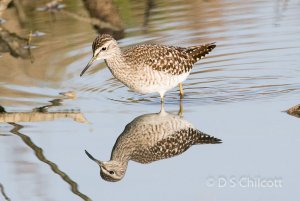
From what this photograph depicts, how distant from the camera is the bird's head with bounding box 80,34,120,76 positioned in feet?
38.5

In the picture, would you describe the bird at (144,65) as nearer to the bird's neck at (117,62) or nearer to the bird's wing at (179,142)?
the bird's neck at (117,62)

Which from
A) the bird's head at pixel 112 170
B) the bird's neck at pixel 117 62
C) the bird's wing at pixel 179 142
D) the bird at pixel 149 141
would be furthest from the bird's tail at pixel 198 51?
the bird's head at pixel 112 170

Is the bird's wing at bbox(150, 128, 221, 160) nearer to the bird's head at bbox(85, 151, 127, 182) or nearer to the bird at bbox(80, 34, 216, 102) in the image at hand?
the bird's head at bbox(85, 151, 127, 182)

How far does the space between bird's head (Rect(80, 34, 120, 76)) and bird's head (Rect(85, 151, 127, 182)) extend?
257cm

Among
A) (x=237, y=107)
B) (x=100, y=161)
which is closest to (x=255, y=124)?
(x=237, y=107)

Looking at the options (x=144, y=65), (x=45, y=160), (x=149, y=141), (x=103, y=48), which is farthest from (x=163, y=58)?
(x=45, y=160)

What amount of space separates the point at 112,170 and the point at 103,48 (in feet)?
9.78

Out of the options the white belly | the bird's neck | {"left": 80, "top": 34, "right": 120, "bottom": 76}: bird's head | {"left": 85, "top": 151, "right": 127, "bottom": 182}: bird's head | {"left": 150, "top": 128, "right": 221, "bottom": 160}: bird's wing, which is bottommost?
{"left": 85, "top": 151, "right": 127, "bottom": 182}: bird's head

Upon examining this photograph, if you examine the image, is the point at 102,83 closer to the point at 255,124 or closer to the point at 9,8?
the point at 255,124

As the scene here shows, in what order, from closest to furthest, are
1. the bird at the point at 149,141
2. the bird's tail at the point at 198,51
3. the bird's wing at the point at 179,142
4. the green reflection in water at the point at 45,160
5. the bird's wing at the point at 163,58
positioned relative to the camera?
1. the green reflection in water at the point at 45,160
2. the bird at the point at 149,141
3. the bird's wing at the point at 179,142
4. the bird's wing at the point at 163,58
5. the bird's tail at the point at 198,51

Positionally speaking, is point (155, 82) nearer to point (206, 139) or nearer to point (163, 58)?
point (163, 58)

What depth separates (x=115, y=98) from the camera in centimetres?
1227

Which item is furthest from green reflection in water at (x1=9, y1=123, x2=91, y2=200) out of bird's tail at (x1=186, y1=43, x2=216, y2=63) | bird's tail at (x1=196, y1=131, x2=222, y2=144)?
bird's tail at (x1=186, y1=43, x2=216, y2=63)

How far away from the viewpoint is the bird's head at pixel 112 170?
909 cm
